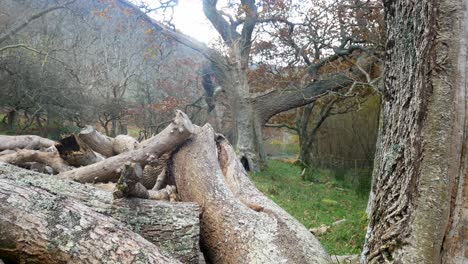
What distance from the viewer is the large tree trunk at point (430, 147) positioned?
2.01 meters

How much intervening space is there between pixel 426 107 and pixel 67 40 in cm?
2400

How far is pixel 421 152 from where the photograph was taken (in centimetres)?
210

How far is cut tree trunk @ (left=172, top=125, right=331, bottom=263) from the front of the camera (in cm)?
295

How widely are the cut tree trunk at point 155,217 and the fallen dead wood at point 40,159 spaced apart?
5.17 feet

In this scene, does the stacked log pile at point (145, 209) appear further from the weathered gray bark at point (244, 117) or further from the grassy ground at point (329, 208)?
the weathered gray bark at point (244, 117)

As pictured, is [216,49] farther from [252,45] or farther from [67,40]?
[67,40]

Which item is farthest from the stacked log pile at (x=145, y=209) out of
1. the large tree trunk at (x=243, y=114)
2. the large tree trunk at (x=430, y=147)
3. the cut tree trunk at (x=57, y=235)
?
the large tree trunk at (x=243, y=114)

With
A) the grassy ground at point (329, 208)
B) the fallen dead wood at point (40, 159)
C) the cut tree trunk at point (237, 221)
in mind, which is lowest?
the grassy ground at point (329, 208)

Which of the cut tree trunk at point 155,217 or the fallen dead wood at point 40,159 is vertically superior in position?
the fallen dead wood at point 40,159

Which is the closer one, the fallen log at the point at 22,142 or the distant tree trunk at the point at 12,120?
the fallen log at the point at 22,142

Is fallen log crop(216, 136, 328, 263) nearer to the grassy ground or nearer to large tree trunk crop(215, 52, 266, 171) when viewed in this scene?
the grassy ground

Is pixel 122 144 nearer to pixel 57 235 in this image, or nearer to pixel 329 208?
pixel 57 235

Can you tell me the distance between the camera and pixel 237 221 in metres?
3.16

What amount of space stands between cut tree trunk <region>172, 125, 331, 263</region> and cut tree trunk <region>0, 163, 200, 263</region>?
0.21m
